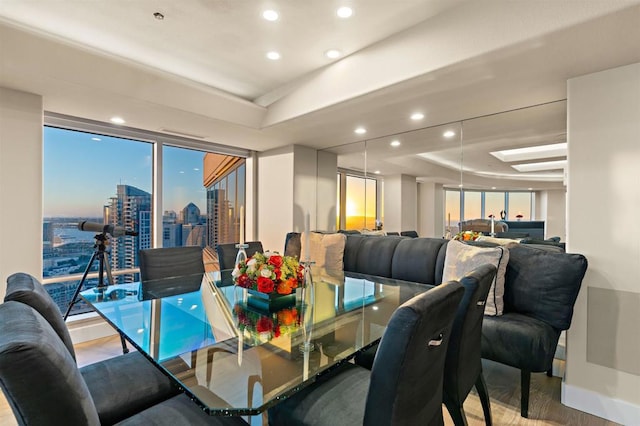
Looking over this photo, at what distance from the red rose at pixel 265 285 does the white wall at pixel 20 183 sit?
2286 millimetres

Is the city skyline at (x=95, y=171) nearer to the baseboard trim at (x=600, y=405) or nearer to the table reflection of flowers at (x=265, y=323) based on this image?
the table reflection of flowers at (x=265, y=323)

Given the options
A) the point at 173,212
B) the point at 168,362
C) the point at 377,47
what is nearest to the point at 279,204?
the point at 173,212

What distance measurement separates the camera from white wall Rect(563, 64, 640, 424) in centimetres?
201

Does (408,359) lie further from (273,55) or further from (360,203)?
(360,203)

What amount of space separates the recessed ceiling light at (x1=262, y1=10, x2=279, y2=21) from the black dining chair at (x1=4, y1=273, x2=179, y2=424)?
6.59ft

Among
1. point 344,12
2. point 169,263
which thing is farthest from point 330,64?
point 169,263

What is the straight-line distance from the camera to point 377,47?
2508 millimetres

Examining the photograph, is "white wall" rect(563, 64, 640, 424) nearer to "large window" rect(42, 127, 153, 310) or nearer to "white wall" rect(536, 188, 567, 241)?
"white wall" rect(536, 188, 567, 241)

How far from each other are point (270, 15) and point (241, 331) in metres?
2.03

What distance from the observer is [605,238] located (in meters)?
2.10

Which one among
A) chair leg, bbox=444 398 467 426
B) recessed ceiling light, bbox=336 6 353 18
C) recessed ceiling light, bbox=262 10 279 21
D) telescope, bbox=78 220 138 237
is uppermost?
recessed ceiling light, bbox=336 6 353 18

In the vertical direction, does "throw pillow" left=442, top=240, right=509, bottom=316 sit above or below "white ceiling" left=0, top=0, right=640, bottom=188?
below

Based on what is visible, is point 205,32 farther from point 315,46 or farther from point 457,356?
point 457,356

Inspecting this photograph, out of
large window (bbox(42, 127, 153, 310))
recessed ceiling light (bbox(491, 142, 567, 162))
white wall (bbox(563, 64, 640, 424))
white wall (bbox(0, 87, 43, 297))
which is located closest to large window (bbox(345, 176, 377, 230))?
recessed ceiling light (bbox(491, 142, 567, 162))
